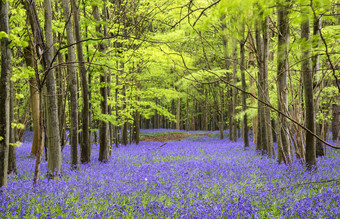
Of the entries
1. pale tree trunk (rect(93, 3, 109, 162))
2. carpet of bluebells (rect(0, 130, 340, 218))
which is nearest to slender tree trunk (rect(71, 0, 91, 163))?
pale tree trunk (rect(93, 3, 109, 162))

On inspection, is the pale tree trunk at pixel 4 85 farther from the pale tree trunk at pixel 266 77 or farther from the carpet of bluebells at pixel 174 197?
the pale tree trunk at pixel 266 77

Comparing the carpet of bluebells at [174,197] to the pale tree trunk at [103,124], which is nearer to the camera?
the carpet of bluebells at [174,197]

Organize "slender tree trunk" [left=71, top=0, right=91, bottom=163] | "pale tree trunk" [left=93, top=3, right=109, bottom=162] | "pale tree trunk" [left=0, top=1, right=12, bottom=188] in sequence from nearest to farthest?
"pale tree trunk" [left=0, top=1, right=12, bottom=188] < "slender tree trunk" [left=71, top=0, right=91, bottom=163] < "pale tree trunk" [left=93, top=3, right=109, bottom=162]

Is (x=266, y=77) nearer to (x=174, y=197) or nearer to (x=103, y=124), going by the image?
(x=174, y=197)

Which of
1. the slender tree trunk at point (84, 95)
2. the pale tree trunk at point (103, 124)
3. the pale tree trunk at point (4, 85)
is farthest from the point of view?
the pale tree trunk at point (103, 124)

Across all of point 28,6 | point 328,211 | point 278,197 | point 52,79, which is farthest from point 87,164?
point 328,211

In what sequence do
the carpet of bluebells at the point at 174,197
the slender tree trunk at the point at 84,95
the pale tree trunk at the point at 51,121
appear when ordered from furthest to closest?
the slender tree trunk at the point at 84,95 → the pale tree trunk at the point at 51,121 → the carpet of bluebells at the point at 174,197

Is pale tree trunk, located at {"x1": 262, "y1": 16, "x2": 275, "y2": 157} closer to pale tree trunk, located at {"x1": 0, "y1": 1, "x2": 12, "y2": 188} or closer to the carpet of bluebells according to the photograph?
the carpet of bluebells

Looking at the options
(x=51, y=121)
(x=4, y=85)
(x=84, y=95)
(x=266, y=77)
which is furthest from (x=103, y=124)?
(x=266, y=77)

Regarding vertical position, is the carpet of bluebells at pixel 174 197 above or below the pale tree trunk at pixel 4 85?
below

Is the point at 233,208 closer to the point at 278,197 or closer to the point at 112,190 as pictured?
the point at 278,197

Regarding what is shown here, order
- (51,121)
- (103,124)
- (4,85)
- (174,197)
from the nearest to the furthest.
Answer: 1. (4,85)
2. (174,197)
3. (51,121)
4. (103,124)

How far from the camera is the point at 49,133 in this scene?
623 centimetres

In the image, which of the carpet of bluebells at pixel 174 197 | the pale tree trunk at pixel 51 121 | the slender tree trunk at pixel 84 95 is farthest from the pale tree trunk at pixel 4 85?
the slender tree trunk at pixel 84 95
